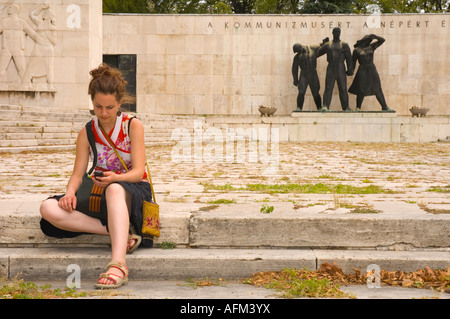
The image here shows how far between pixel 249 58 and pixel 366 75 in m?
5.38

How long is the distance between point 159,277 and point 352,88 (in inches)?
806

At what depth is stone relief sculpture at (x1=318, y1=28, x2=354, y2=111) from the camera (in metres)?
21.8

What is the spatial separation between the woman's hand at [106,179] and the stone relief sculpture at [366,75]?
19824 mm

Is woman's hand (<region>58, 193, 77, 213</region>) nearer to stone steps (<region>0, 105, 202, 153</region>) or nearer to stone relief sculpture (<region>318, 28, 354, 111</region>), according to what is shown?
stone steps (<region>0, 105, 202, 153</region>)

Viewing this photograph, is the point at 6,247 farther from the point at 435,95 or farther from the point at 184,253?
the point at 435,95

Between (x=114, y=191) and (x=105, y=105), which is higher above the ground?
(x=105, y=105)

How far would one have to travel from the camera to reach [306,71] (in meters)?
22.3

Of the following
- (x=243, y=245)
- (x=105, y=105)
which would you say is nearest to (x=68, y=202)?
(x=105, y=105)

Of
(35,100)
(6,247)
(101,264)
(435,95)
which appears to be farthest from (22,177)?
(435,95)

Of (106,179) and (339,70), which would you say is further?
(339,70)

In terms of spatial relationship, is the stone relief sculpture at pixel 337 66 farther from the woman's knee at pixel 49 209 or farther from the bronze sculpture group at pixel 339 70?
the woman's knee at pixel 49 209

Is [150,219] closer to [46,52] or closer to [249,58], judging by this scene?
[46,52]

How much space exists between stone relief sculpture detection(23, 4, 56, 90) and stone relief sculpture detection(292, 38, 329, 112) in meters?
9.28

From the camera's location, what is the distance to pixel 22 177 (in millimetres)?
7043
